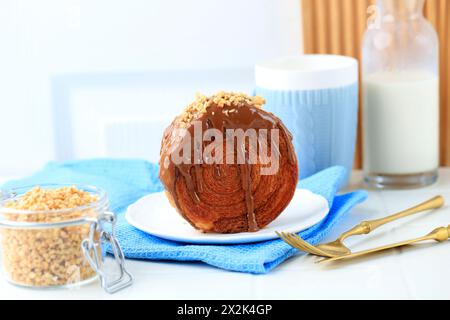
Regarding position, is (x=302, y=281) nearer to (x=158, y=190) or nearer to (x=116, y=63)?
(x=158, y=190)

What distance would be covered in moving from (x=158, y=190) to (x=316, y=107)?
0.96 feet

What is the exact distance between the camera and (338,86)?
53.5 inches

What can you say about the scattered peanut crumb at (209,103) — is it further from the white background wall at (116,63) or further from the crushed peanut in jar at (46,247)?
the white background wall at (116,63)

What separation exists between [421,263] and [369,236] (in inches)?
4.9

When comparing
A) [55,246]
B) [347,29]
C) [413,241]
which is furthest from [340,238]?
[347,29]

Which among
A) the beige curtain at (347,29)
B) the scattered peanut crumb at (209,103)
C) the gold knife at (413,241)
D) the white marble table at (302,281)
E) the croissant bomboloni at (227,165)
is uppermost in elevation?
the beige curtain at (347,29)

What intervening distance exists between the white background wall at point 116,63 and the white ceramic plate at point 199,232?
55 centimetres

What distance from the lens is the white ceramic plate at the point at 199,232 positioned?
1077 mm

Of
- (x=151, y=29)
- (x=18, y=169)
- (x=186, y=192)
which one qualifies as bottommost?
(x=18, y=169)

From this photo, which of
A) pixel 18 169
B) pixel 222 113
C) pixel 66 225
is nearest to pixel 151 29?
pixel 18 169

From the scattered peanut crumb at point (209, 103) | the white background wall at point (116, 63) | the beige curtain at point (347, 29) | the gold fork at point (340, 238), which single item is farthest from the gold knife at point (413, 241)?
the white background wall at point (116, 63)

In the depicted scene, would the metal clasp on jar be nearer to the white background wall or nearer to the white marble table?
the white marble table

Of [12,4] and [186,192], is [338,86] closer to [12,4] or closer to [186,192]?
[186,192]

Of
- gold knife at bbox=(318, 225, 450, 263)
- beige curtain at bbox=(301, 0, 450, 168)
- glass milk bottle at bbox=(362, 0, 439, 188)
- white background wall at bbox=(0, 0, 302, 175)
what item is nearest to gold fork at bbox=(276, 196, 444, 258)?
gold knife at bbox=(318, 225, 450, 263)
